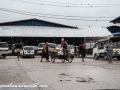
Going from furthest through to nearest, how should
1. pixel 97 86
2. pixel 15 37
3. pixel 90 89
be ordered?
pixel 15 37 < pixel 97 86 < pixel 90 89

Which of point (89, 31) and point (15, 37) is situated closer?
point (15, 37)

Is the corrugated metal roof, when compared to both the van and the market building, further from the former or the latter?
the van

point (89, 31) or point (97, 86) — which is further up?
point (89, 31)

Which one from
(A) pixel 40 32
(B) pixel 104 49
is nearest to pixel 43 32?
(A) pixel 40 32

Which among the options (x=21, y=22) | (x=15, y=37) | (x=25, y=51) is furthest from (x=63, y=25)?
(x=25, y=51)

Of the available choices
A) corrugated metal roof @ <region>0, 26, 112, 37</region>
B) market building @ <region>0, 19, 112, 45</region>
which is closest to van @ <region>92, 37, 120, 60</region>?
market building @ <region>0, 19, 112, 45</region>

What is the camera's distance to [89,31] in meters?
51.3

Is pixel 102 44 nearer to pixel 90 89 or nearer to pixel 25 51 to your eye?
pixel 25 51

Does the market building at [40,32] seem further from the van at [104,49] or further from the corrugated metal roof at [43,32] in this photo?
the van at [104,49]

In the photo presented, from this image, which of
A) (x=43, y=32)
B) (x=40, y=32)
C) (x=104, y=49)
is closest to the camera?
(x=104, y=49)

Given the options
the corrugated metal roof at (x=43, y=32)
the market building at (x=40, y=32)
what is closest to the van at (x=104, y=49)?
the market building at (x=40, y=32)

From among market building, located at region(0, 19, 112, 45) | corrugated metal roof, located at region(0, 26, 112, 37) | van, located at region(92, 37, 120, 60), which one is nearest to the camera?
van, located at region(92, 37, 120, 60)

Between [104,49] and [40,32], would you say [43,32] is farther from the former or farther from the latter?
[104,49]

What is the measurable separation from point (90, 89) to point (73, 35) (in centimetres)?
3874
